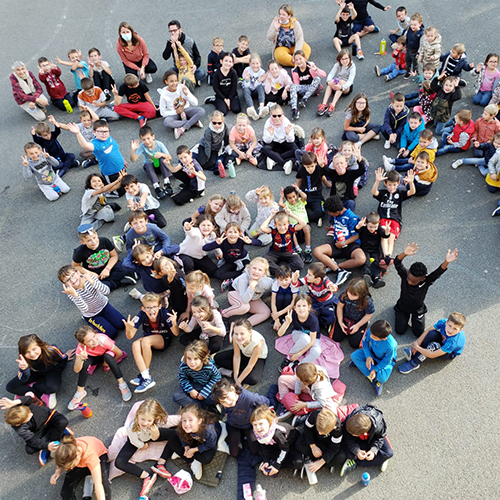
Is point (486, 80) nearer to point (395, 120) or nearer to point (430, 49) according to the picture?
point (430, 49)

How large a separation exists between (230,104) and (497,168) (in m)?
5.14

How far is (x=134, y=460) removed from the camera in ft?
17.5

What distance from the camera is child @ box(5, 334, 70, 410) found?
5.85 m

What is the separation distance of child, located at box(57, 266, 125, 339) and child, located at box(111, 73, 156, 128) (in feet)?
14.3

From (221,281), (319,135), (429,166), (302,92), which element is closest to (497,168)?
(429,166)

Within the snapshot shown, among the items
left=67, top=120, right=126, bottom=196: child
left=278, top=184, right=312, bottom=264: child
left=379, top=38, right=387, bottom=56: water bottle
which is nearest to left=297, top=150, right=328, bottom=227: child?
left=278, top=184, right=312, bottom=264: child

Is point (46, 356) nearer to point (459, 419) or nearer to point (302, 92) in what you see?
point (459, 419)

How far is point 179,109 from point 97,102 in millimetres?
1813

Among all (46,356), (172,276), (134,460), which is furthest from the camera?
(172,276)

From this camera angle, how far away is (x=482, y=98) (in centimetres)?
895

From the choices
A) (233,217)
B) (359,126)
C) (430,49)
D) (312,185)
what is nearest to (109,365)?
(233,217)

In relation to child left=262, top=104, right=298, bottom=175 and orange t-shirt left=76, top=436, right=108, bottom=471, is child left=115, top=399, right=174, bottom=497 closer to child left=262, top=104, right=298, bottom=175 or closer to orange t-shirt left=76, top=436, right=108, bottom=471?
orange t-shirt left=76, top=436, right=108, bottom=471

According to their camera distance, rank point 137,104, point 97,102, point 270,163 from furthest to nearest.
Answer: point 97,102
point 137,104
point 270,163

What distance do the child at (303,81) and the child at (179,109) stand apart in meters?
1.83
